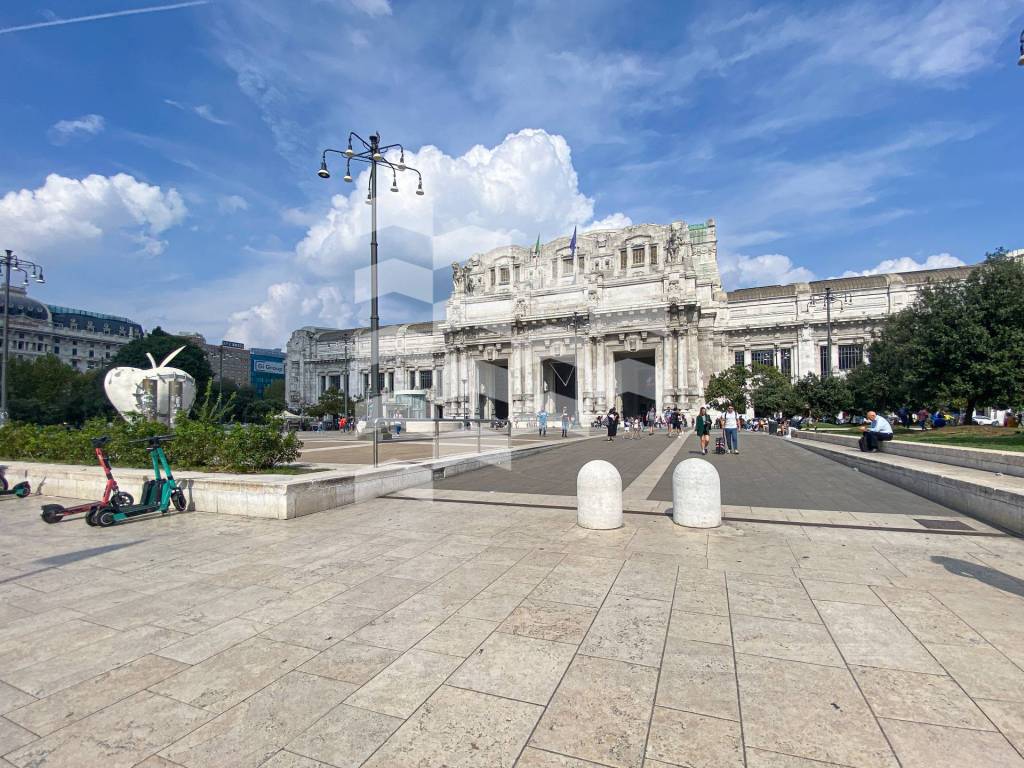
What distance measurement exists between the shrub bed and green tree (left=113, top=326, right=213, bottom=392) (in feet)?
156

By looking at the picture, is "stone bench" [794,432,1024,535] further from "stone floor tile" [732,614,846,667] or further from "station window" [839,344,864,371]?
"station window" [839,344,864,371]

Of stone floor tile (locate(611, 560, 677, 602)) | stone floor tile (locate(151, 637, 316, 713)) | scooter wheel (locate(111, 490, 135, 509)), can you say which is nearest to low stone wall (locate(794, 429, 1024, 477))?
stone floor tile (locate(611, 560, 677, 602))

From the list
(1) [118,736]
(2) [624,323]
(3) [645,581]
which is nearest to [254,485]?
(1) [118,736]

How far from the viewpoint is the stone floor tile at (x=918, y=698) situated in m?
2.68

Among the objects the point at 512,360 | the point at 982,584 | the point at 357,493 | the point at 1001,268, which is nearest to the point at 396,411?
the point at 512,360

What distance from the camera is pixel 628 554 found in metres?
5.74

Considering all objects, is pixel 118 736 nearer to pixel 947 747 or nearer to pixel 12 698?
pixel 12 698

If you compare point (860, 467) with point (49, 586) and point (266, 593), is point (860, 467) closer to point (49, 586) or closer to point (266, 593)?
point (266, 593)

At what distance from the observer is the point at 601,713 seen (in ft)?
9.11

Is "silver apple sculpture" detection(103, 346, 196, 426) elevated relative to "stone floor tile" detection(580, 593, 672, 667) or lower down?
elevated

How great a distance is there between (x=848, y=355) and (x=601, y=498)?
203 ft

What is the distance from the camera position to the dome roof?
8081cm

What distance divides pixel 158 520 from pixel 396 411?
33268mm

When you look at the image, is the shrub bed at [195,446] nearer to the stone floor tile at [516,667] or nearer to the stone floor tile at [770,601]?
the stone floor tile at [516,667]
